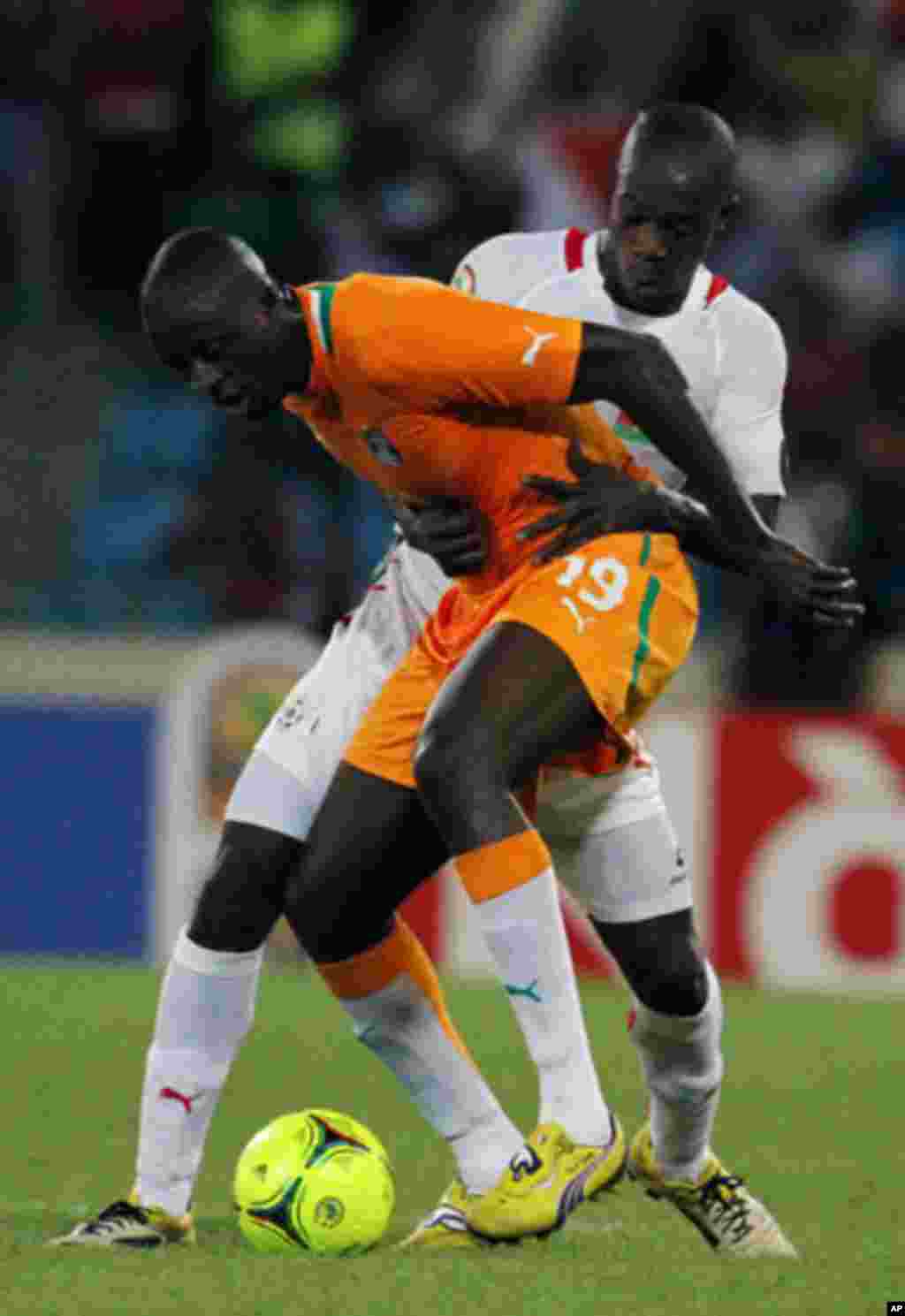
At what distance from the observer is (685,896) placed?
18.9 ft

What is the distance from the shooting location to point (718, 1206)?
227 inches

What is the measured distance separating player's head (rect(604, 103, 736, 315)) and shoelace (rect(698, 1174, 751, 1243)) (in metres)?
1.67

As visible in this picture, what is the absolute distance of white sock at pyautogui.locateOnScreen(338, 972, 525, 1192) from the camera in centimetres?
574

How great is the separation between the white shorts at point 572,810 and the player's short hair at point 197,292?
0.82 metres

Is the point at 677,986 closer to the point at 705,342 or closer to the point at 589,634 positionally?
the point at 589,634

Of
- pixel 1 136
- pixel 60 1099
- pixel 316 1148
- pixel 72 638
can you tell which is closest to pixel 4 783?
pixel 72 638

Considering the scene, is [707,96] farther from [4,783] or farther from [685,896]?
[685,896]

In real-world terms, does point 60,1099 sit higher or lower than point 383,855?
lower

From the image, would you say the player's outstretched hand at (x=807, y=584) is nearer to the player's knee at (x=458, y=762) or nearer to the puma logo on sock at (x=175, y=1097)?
the player's knee at (x=458, y=762)

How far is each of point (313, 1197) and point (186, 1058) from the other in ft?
1.21

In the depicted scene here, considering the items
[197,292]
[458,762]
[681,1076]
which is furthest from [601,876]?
[197,292]

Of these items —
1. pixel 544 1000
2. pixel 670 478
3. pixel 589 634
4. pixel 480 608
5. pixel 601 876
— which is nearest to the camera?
pixel 544 1000

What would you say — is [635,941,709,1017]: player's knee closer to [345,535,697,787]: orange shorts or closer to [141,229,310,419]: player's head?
[345,535,697,787]: orange shorts

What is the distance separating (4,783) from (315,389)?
6.49 metres
